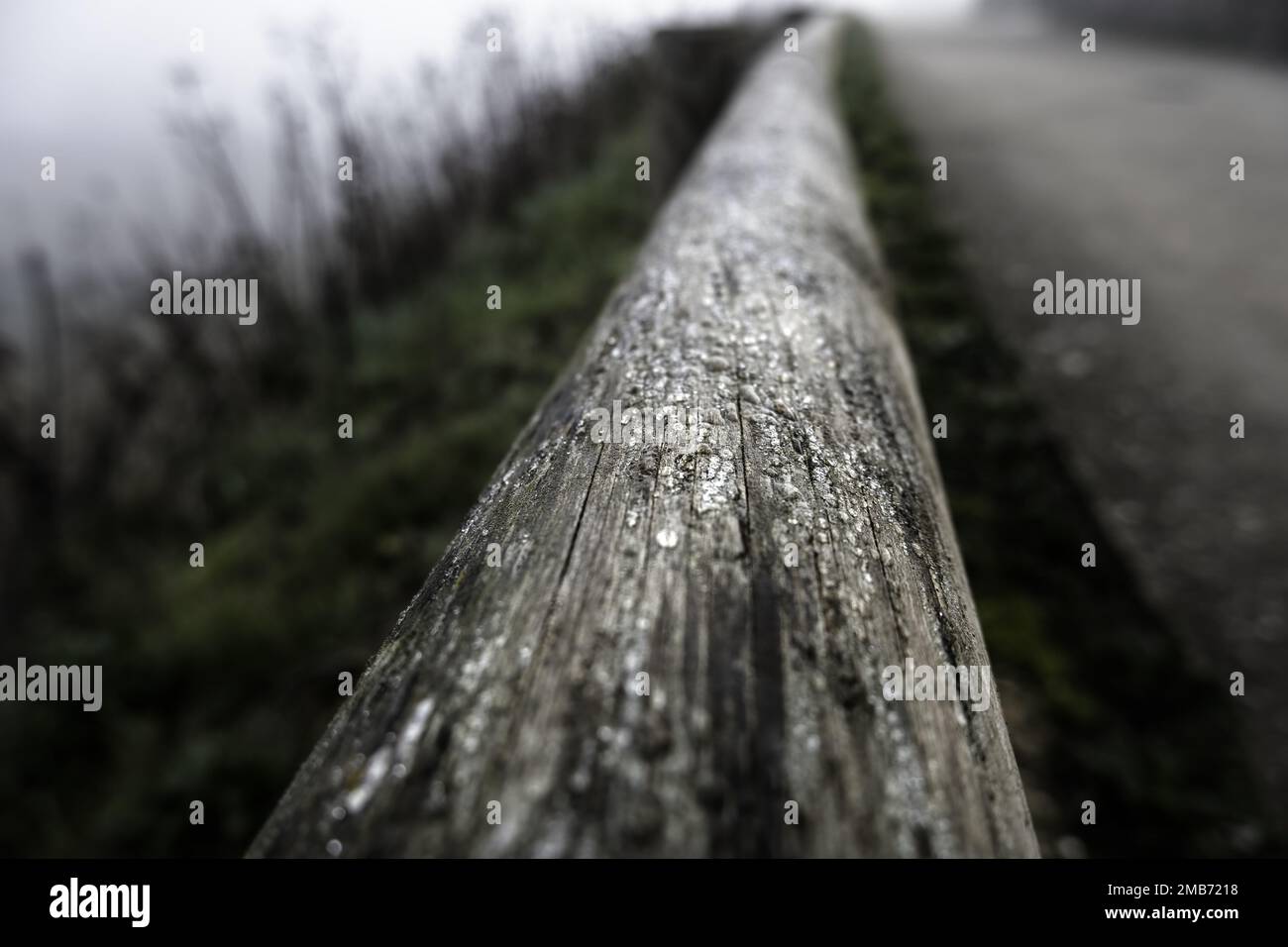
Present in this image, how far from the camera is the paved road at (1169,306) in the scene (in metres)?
2.36

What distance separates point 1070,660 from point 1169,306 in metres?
2.73

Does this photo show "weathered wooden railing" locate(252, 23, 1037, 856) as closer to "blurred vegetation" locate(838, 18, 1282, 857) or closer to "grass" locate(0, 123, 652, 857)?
"blurred vegetation" locate(838, 18, 1282, 857)

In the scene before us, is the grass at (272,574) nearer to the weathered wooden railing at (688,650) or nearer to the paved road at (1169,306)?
the weathered wooden railing at (688,650)

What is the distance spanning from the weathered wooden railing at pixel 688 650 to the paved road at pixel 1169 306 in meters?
1.79

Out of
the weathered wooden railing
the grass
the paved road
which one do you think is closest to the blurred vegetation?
the paved road

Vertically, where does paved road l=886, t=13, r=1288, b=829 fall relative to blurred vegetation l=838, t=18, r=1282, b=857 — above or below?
above

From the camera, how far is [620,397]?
98 cm

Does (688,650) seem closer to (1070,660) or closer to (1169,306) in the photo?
(1070,660)

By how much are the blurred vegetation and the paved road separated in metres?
0.14

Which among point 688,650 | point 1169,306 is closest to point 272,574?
point 688,650

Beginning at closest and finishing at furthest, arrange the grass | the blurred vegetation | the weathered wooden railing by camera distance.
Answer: the weathered wooden railing, the blurred vegetation, the grass

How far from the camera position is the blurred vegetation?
1689mm

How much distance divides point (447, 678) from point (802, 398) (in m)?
0.61

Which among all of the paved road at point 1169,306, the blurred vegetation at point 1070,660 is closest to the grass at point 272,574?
the blurred vegetation at point 1070,660
